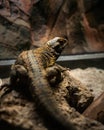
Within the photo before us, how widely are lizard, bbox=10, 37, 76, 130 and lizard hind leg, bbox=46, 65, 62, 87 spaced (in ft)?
0.21

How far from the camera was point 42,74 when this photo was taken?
11.0 feet

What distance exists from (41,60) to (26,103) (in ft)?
2.37

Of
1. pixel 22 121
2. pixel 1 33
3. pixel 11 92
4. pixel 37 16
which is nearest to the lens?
pixel 22 121

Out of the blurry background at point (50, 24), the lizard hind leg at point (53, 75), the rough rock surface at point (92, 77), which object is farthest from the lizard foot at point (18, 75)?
the rough rock surface at point (92, 77)

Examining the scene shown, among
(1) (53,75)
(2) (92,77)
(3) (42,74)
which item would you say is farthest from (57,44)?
(2) (92,77)

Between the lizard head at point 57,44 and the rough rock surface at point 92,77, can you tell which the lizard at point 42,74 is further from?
the rough rock surface at point 92,77

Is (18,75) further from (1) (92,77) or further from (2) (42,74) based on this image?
(1) (92,77)

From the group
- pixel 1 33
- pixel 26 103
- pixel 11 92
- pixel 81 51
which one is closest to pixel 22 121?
pixel 26 103

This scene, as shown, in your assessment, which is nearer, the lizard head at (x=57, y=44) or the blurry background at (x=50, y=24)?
the lizard head at (x=57, y=44)

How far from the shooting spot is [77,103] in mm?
3666

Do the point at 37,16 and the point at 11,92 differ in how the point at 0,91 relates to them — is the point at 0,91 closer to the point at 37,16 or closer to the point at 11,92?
the point at 11,92

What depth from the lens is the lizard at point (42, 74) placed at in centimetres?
282

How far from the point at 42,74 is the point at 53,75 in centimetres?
17

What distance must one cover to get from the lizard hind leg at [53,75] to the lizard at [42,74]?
63 millimetres
